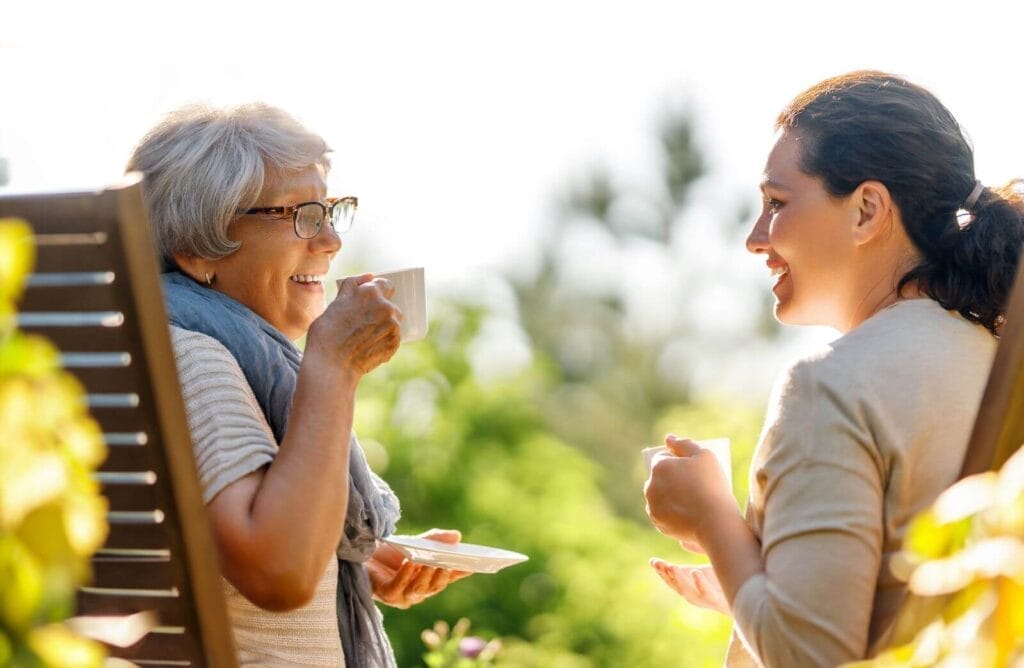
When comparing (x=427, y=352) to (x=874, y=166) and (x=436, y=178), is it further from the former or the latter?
(x=874, y=166)

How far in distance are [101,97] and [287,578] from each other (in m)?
8.72

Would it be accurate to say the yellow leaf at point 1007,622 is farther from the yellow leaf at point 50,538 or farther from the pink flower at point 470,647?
the pink flower at point 470,647

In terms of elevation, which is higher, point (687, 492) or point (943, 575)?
point (943, 575)

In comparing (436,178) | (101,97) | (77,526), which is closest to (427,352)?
(436,178)

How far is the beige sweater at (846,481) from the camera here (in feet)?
5.92

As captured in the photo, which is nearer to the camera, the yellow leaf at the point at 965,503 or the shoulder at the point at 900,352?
the yellow leaf at the point at 965,503

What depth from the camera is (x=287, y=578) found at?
1.94 metres

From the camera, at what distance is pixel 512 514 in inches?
531

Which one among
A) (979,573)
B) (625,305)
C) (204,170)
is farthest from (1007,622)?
(625,305)

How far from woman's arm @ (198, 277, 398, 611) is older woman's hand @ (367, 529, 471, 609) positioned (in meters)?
0.84

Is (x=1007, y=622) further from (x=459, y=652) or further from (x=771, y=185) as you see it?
(x=459, y=652)

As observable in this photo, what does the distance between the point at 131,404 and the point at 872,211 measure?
1280 millimetres

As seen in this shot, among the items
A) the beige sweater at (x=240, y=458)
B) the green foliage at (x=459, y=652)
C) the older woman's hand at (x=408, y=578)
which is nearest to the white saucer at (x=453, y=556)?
the beige sweater at (x=240, y=458)

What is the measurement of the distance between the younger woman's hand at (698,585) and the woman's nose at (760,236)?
1.97 ft
